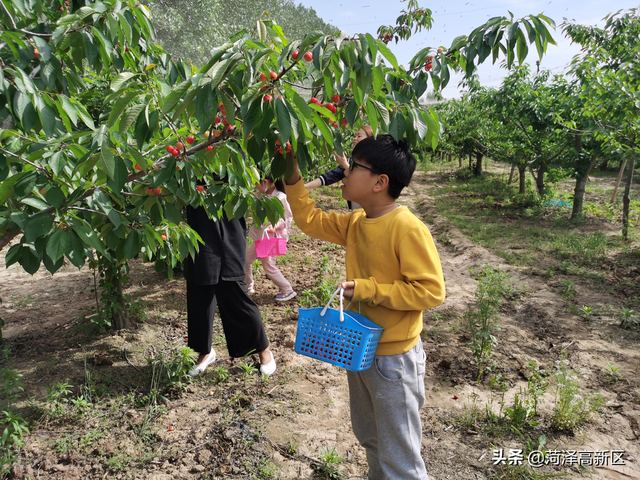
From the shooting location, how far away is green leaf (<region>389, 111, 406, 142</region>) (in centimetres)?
138

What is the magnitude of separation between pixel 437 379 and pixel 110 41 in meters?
A: 2.75

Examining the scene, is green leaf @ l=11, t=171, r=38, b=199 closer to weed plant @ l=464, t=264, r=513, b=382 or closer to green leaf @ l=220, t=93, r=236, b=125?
green leaf @ l=220, t=93, r=236, b=125

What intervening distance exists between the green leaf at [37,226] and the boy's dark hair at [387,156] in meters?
1.10

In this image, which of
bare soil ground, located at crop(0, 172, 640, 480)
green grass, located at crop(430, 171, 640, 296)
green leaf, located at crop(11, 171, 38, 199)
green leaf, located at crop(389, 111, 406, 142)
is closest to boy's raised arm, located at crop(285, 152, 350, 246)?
green leaf, located at crop(389, 111, 406, 142)

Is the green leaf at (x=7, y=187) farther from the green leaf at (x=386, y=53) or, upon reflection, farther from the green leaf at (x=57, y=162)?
the green leaf at (x=386, y=53)

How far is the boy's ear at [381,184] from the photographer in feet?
5.31

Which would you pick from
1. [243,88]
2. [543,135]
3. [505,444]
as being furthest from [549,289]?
[543,135]

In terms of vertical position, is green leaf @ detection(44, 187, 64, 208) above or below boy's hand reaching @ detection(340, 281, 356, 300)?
above

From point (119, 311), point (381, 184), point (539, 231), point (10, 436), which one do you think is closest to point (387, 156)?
point (381, 184)

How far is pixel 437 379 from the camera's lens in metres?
3.03

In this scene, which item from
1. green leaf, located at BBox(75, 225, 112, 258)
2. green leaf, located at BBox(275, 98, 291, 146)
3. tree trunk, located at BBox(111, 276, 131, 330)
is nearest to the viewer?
green leaf, located at BBox(275, 98, 291, 146)

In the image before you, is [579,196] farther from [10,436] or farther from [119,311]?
[10,436]

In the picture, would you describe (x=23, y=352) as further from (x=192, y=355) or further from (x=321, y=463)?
(x=321, y=463)

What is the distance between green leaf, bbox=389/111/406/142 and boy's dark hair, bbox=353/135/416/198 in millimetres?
171
